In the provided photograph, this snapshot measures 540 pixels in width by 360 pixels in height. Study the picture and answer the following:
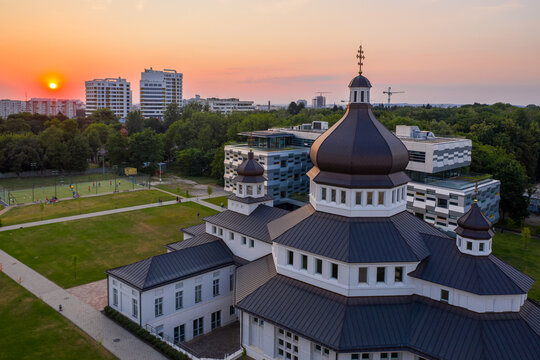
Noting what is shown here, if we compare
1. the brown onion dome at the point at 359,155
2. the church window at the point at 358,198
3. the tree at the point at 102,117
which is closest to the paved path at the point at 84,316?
the church window at the point at 358,198

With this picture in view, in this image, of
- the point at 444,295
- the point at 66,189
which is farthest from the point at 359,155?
the point at 66,189

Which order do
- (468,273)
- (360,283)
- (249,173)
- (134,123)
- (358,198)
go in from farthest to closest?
(134,123) < (249,173) < (358,198) < (360,283) < (468,273)

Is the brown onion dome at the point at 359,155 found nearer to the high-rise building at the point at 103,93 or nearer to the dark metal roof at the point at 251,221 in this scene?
the dark metal roof at the point at 251,221

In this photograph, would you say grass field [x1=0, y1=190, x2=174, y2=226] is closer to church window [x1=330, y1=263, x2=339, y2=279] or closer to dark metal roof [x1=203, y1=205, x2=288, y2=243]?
dark metal roof [x1=203, y1=205, x2=288, y2=243]

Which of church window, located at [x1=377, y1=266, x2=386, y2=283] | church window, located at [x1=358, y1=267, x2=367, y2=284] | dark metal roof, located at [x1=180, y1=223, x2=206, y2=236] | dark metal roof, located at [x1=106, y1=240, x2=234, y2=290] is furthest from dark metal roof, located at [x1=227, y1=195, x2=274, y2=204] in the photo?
church window, located at [x1=377, y1=266, x2=386, y2=283]

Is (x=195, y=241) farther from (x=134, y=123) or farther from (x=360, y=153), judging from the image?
(x=134, y=123)

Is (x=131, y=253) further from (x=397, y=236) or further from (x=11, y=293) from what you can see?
(x=397, y=236)
